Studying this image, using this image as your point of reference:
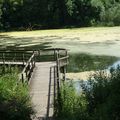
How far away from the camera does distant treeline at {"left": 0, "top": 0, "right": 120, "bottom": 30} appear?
2785 inches

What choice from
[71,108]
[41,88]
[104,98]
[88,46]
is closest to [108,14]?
[88,46]

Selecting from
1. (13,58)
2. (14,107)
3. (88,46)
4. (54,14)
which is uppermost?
(14,107)

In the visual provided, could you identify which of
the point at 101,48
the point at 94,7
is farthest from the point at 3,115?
the point at 94,7

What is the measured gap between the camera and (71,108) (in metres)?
12.1

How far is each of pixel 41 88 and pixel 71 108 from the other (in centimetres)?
492

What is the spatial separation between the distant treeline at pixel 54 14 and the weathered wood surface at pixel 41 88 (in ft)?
156

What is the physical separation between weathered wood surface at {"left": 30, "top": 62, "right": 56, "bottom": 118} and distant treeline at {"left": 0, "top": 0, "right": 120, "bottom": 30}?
4757 cm

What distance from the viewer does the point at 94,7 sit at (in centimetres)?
7044

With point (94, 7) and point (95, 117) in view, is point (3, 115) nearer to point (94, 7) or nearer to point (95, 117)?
point (95, 117)

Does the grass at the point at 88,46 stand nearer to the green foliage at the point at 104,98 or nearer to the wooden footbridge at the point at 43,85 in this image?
the wooden footbridge at the point at 43,85

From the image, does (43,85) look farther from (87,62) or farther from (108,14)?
(108,14)

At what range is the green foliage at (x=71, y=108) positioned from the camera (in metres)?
10.1

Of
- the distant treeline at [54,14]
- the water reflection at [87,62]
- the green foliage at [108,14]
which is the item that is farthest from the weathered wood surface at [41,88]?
the green foliage at [108,14]

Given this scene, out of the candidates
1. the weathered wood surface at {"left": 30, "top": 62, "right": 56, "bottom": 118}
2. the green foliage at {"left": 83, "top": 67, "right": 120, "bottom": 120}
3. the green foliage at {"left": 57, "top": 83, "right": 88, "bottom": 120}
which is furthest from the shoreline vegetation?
the green foliage at {"left": 83, "top": 67, "right": 120, "bottom": 120}
